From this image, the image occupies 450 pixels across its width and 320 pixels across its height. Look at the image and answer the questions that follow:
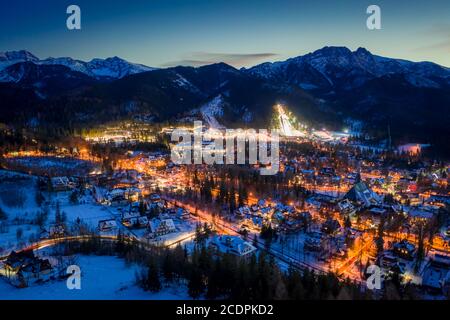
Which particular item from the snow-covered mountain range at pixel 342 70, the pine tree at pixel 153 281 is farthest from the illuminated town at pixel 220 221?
the snow-covered mountain range at pixel 342 70

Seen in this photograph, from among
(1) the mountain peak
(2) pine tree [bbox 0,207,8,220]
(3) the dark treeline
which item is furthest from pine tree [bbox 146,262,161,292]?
(1) the mountain peak

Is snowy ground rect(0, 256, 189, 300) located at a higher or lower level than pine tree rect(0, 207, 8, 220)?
lower

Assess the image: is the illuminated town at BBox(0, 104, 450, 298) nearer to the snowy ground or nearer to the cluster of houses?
the cluster of houses

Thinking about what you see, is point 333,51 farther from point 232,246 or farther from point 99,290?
point 99,290

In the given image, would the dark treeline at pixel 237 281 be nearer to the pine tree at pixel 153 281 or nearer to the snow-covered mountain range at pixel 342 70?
the pine tree at pixel 153 281

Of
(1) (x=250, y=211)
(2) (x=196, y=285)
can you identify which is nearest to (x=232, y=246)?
(2) (x=196, y=285)
